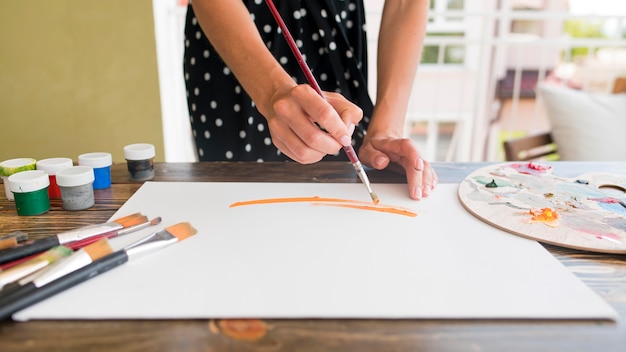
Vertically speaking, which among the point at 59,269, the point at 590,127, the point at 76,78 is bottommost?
the point at 590,127

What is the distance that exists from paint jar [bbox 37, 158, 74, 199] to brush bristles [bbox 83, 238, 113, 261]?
284 mm

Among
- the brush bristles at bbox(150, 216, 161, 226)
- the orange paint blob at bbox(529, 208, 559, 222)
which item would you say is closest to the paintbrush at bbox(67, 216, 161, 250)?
the brush bristles at bbox(150, 216, 161, 226)

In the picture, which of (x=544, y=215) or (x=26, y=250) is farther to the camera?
(x=544, y=215)

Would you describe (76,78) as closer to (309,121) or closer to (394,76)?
(394,76)

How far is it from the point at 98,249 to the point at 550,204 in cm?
65

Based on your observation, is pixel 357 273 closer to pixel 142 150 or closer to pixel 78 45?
pixel 142 150

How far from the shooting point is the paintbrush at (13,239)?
535 millimetres

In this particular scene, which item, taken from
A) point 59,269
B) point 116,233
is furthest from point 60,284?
point 116,233

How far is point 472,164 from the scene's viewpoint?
967mm

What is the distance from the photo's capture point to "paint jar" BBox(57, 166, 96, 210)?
2.25 ft

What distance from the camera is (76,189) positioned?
692 mm

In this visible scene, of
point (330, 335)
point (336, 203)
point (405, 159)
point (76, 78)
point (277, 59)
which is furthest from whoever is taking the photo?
point (76, 78)

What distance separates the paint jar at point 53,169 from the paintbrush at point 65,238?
7.7 inches

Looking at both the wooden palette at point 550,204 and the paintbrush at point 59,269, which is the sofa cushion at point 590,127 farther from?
the paintbrush at point 59,269
